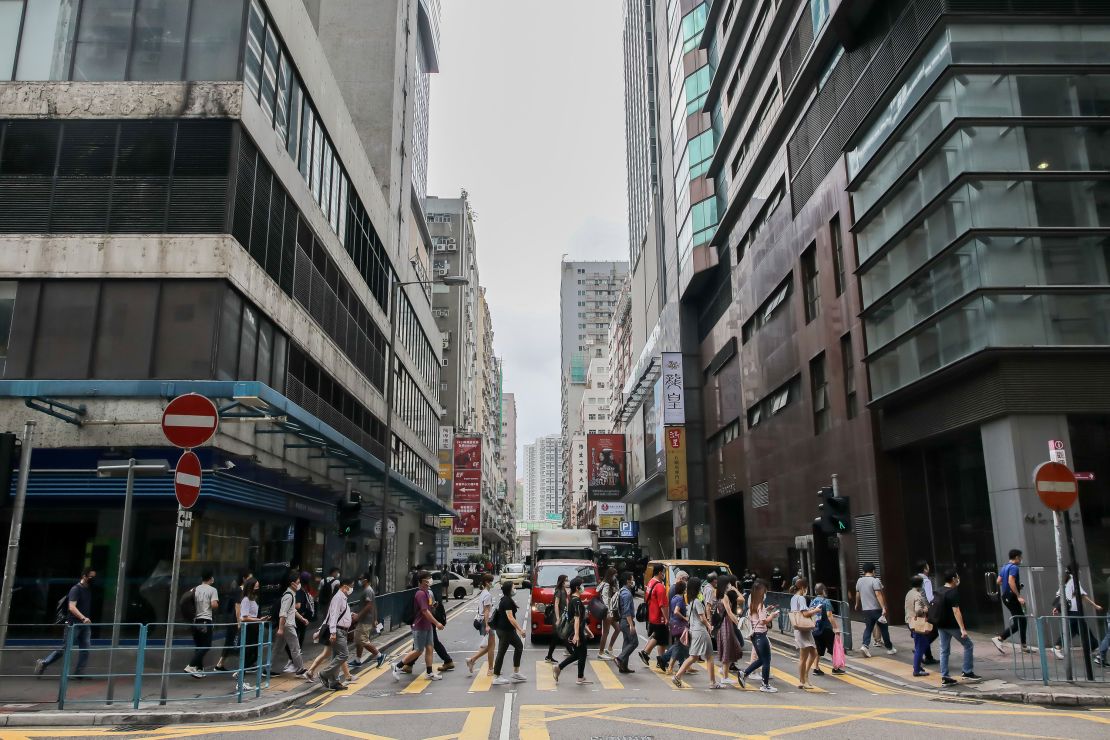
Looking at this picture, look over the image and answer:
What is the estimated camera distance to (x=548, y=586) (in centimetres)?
2045

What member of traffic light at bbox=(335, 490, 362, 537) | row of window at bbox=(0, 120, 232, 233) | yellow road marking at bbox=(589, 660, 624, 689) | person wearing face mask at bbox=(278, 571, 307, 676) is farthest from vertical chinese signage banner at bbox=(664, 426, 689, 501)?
person wearing face mask at bbox=(278, 571, 307, 676)

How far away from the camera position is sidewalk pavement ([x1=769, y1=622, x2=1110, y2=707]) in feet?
35.8

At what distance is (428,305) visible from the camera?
54500 millimetres

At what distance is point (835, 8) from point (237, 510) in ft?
67.6

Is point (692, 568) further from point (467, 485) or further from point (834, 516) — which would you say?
point (467, 485)

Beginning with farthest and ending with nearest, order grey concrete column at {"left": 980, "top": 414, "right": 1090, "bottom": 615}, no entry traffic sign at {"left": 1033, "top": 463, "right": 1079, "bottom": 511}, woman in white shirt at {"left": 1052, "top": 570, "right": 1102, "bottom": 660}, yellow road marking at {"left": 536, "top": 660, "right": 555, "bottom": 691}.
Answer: grey concrete column at {"left": 980, "top": 414, "right": 1090, "bottom": 615}, yellow road marking at {"left": 536, "top": 660, "right": 555, "bottom": 691}, woman in white shirt at {"left": 1052, "top": 570, "right": 1102, "bottom": 660}, no entry traffic sign at {"left": 1033, "top": 463, "right": 1079, "bottom": 511}

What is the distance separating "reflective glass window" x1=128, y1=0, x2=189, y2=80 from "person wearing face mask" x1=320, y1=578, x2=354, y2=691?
1194cm

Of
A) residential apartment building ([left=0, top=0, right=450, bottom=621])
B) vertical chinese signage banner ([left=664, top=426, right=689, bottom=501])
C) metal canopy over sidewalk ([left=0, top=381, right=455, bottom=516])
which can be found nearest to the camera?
metal canopy over sidewalk ([left=0, top=381, right=455, bottom=516])

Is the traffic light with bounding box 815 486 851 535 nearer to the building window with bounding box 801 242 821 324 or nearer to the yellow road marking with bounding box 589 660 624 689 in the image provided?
the yellow road marking with bounding box 589 660 624 689

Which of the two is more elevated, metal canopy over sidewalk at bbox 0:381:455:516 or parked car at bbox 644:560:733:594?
metal canopy over sidewalk at bbox 0:381:455:516

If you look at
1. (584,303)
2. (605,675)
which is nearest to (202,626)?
(605,675)

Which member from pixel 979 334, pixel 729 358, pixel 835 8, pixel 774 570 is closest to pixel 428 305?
pixel 729 358

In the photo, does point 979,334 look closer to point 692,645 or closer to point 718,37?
point 692,645

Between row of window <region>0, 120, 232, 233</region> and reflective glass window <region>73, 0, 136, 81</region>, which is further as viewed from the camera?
reflective glass window <region>73, 0, 136, 81</region>
